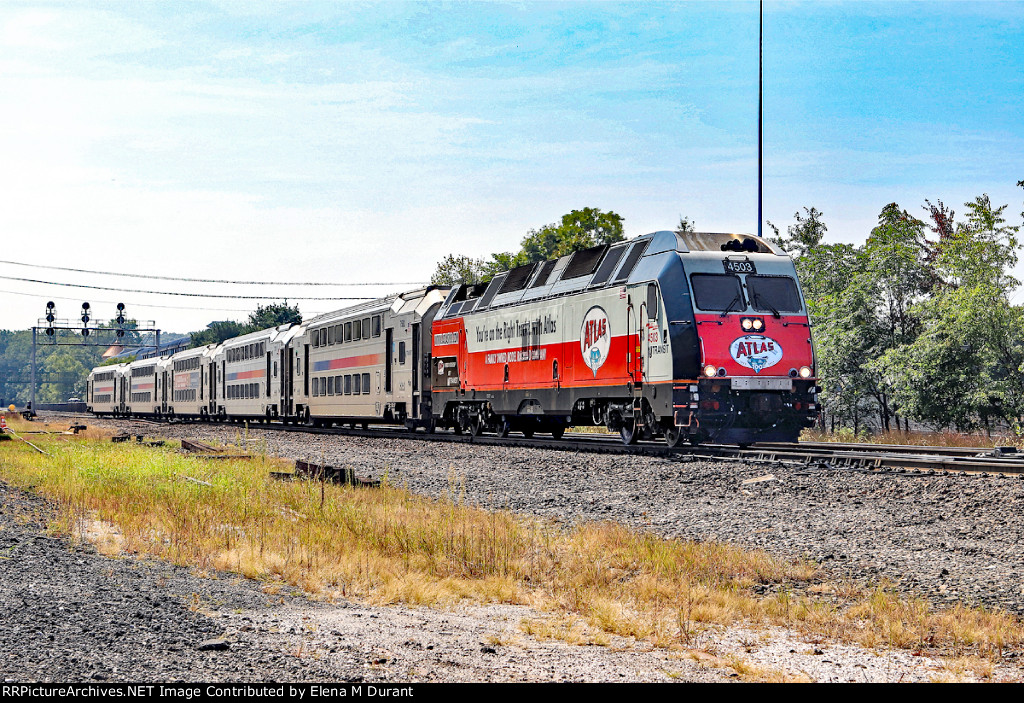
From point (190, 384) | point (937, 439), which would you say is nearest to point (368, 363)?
point (937, 439)

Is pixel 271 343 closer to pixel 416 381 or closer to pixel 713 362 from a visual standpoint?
pixel 416 381

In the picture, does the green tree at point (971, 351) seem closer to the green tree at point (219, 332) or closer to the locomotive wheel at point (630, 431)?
the locomotive wheel at point (630, 431)

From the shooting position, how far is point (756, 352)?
17.7 meters

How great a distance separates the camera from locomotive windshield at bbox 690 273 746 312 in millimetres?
17734

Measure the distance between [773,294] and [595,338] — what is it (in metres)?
3.79

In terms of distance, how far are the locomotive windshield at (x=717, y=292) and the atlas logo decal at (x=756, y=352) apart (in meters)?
0.65

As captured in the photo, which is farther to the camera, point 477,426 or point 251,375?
point 251,375

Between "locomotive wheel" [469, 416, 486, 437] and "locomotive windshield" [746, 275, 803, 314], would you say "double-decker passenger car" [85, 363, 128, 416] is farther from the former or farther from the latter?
"locomotive windshield" [746, 275, 803, 314]

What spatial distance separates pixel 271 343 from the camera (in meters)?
43.8

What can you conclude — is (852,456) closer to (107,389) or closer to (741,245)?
(741,245)

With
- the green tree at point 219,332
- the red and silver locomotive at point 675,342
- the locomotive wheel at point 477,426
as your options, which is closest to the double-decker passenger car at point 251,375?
the locomotive wheel at point 477,426

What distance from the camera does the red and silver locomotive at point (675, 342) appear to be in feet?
57.1

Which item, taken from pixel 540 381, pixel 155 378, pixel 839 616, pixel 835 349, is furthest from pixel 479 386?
pixel 155 378

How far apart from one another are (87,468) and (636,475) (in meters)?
9.25
